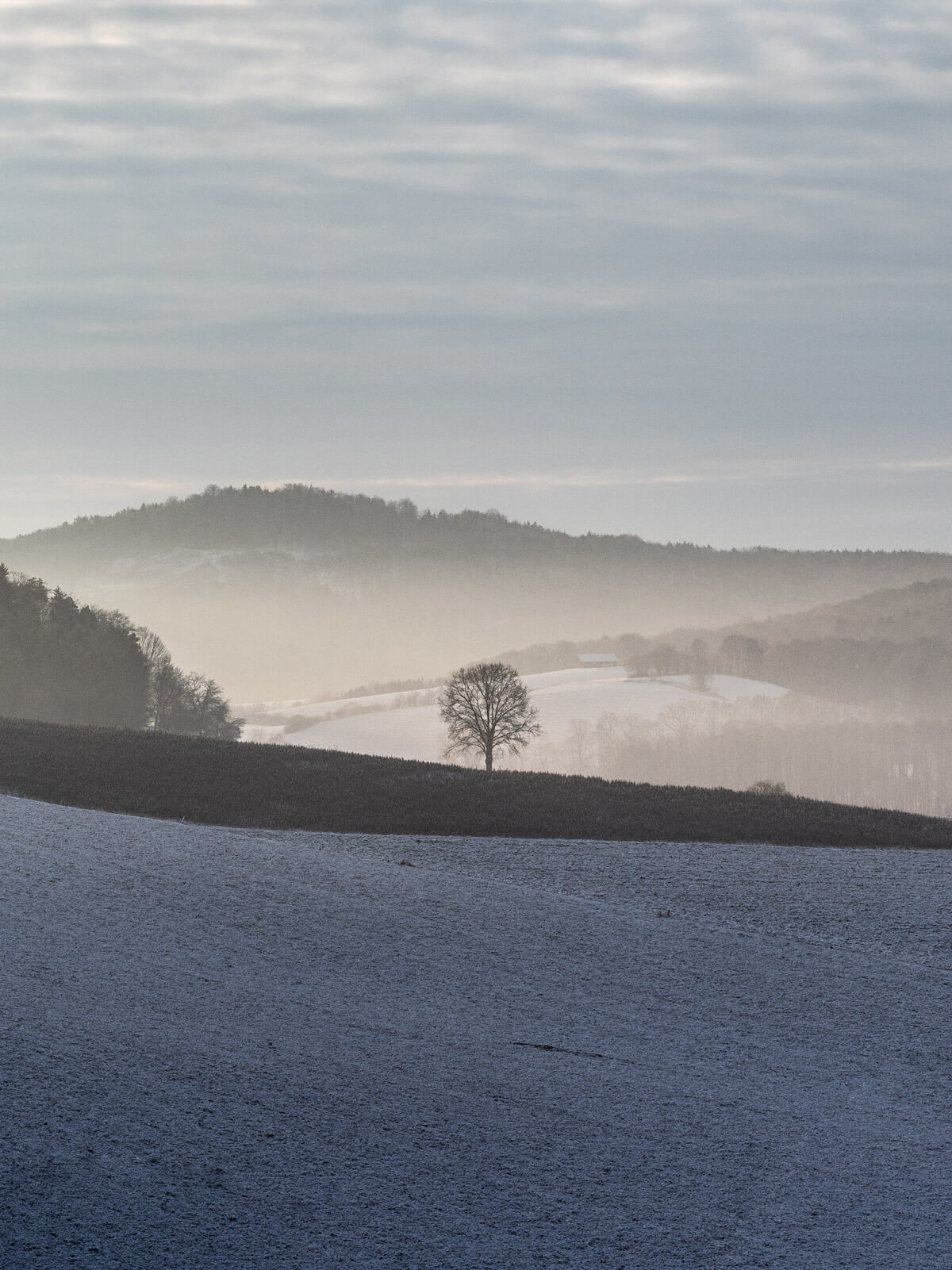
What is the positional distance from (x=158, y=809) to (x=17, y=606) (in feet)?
143

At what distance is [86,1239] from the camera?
7227 millimetres

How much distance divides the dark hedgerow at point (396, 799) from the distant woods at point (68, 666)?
28389 millimetres

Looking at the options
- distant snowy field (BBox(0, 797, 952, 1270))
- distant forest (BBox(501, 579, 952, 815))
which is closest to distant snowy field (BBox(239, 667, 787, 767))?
distant forest (BBox(501, 579, 952, 815))

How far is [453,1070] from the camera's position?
10469 mm

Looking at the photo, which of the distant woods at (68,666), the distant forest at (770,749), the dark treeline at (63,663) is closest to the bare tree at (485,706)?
the distant woods at (68,666)

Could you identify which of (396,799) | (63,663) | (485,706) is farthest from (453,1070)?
(63,663)

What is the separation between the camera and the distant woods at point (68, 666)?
6065cm

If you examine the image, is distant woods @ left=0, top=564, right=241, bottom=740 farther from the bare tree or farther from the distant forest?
the distant forest

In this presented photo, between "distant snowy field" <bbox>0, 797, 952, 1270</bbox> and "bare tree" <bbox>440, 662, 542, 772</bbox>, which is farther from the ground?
"bare tree" <bbox>440, 662, 542, 772</bbox>

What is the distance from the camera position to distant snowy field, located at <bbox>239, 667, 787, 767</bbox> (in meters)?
148

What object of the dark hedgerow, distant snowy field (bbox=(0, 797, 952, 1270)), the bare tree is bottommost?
distant snowy field (bbox=(0, 797, 952, 1270))

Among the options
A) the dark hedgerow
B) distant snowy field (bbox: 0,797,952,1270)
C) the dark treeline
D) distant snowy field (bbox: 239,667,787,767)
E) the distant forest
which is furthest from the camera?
the distant forest

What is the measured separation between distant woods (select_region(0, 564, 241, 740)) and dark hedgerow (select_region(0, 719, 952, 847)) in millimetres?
28389

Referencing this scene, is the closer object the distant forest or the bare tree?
the bare tree
